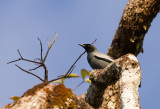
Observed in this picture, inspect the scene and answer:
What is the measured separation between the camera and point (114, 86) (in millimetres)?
6953

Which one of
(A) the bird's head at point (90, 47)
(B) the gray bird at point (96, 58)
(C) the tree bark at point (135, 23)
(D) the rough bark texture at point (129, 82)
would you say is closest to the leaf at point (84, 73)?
(C) the tree bark at point (135, 23)

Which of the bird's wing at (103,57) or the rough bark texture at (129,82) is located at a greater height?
the bird's wing at (103,57)

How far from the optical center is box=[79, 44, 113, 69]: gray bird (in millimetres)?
8053

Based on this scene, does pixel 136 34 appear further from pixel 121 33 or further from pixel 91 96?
pixel 91 96

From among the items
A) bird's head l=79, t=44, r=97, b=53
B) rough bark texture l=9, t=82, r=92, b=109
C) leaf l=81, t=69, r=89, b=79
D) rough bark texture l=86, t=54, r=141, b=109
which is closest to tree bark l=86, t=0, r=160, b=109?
rough bark texture l=86, t=54, r=141, b=109

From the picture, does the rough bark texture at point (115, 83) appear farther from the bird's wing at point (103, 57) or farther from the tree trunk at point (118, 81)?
the bird's wing at point (103, 57)

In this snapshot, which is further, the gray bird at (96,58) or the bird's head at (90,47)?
the bird's head at (90,47)

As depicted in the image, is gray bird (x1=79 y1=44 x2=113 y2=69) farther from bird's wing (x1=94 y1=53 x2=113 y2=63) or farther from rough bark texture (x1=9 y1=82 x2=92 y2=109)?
rough bark texture (x1=9 y1=82 x2=92 y2=109)

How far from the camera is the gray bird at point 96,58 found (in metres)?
8.05

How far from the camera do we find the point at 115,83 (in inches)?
273

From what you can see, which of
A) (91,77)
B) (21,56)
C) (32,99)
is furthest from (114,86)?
(32,99)

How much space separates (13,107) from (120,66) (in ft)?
9.48

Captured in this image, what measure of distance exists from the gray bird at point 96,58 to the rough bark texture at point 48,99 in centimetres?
328

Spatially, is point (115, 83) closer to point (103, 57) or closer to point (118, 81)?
point (118, 81)
